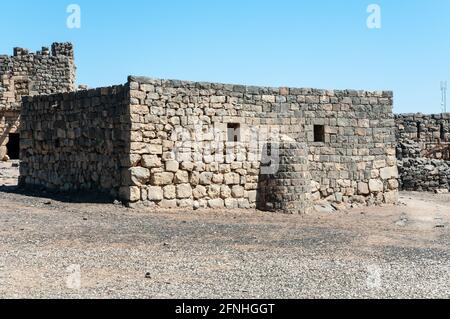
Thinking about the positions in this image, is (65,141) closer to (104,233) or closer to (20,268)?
(104,233)

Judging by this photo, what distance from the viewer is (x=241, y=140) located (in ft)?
44.6

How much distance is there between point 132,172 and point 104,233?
2939mm

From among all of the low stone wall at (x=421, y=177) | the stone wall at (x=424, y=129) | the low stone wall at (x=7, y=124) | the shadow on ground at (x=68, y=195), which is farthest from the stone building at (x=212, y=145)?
the low stone wall at (x=7, y=124)

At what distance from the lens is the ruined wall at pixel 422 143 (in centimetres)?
2092

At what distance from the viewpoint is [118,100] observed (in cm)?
1254

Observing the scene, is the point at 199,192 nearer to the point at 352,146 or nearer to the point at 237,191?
the point at 237,191

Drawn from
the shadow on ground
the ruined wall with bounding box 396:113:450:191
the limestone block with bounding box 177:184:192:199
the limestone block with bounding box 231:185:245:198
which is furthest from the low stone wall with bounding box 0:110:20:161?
the ruined wall with bounding box 396:113:450:191

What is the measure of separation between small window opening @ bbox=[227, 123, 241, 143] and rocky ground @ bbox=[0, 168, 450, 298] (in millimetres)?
1702

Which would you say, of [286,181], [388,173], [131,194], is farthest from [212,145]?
[388,173]

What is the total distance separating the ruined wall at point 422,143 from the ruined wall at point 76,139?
39.1ft

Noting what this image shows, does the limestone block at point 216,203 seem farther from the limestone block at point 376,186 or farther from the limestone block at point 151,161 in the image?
the limestone block at point 376,186

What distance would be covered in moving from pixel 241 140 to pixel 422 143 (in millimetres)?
12888

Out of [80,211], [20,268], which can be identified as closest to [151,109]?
[80,211]

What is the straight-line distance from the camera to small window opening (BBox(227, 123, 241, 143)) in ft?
44.4
